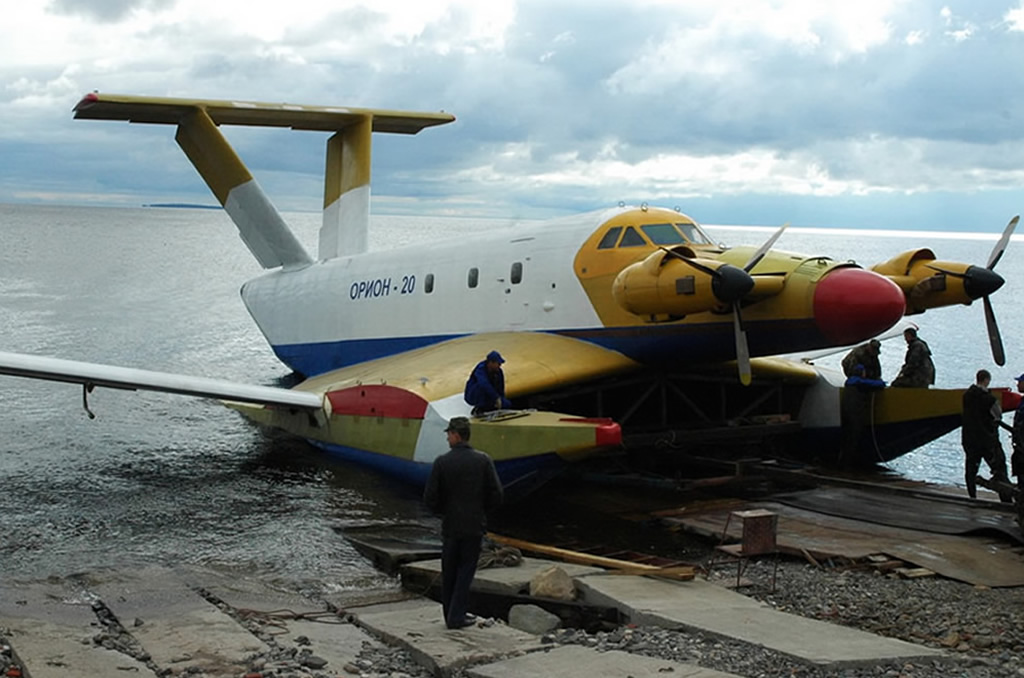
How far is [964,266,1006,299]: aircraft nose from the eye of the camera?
1512 centimetres

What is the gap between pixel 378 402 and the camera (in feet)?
54.9

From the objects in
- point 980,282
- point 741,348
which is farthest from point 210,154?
point 980,282

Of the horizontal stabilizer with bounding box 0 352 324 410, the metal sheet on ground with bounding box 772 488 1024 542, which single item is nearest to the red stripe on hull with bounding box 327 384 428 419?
the horizontal stabilizer with bounding box 0 352 324 410

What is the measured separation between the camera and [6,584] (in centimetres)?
1052

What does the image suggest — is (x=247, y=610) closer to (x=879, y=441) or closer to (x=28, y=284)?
(x=879, y=441)

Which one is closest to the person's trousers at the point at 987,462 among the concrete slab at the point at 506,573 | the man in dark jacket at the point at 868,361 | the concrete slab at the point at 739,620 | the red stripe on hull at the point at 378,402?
Answer: the man in dark jacket at the point at 868,361

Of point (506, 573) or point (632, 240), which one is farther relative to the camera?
point (632, 240)

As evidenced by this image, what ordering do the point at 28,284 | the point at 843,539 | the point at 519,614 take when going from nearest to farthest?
the point at 519,614
the point at 843,539
the point at 28,284

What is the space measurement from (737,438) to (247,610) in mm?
8905

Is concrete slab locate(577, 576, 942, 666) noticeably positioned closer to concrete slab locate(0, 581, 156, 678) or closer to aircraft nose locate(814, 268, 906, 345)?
concrete slab locate(0, 581, 156, 678)

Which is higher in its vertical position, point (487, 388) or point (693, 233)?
point (693, 233)

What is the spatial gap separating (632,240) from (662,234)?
1.47 feet

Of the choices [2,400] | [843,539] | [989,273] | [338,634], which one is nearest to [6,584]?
[338,634]

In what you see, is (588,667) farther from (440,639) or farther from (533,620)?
(533,620)
